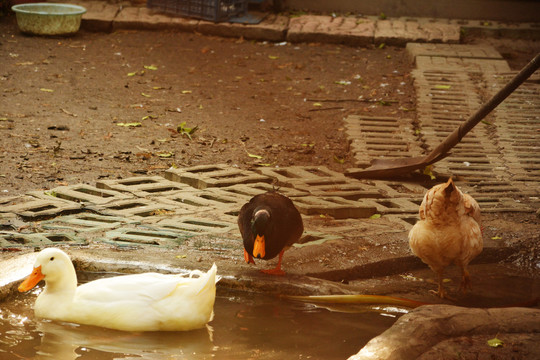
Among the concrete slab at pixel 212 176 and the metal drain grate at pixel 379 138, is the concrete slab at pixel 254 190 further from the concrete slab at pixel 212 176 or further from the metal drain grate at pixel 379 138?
the metal drain grate at pixel 379 138

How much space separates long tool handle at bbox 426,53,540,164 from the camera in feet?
20.0

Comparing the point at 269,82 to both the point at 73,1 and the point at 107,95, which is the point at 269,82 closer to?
the point at 107,95

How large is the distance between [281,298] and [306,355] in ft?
2.35

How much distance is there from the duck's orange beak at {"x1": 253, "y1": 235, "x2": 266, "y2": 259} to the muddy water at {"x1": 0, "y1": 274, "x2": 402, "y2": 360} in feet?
0.95

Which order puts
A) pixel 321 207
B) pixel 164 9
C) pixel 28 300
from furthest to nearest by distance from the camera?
1. pixel 164 9
2. pixel 321 207
3. pixel 28 300

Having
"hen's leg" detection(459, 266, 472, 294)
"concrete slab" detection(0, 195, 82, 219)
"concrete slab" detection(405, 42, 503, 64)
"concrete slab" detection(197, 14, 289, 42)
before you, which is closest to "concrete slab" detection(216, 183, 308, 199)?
"concrete slab" detection(0, 195, 82, 219)

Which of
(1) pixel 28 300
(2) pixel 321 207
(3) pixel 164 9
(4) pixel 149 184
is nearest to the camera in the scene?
(1) pixel 28 300

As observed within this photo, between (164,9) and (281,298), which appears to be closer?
(281,298)

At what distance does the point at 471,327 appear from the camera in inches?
146

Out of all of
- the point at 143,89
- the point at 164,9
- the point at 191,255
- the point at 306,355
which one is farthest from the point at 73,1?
the point at 306,355

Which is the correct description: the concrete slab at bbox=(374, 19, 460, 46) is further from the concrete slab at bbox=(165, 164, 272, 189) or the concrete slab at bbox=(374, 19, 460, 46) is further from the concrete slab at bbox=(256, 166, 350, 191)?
the concrete slab at bbox=(165, 164, 272, 189)

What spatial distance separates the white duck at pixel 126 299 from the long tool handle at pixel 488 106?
3.35 m

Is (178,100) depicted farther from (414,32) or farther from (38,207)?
(414,32)

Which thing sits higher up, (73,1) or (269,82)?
(73,1)
